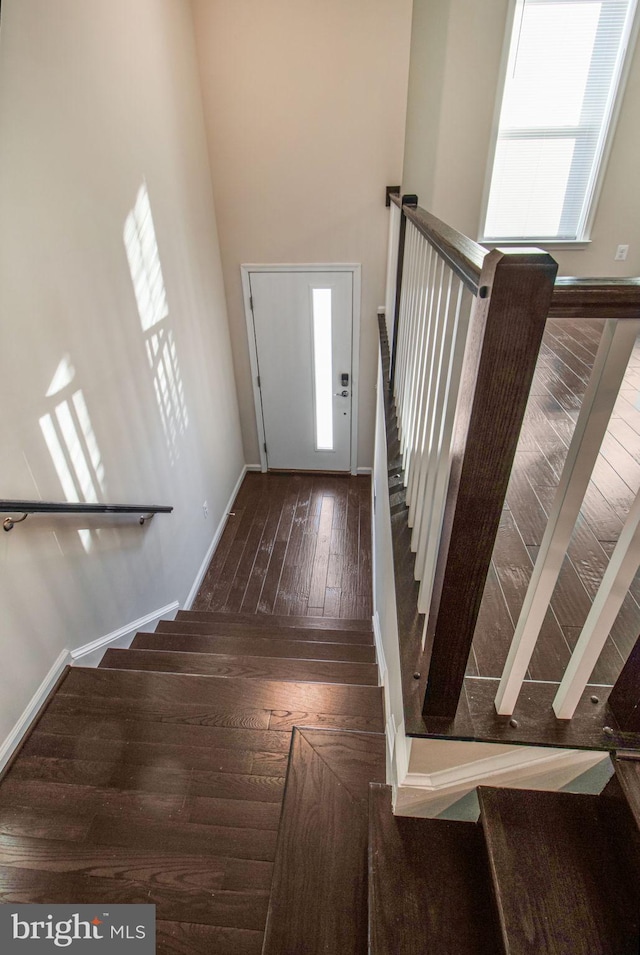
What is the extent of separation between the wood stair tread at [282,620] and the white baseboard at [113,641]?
22 centimetres

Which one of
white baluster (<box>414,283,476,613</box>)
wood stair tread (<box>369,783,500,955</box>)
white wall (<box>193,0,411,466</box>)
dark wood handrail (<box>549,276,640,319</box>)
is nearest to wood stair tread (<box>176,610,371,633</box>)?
wood stair tread (<box>369,783,500,955</box>)

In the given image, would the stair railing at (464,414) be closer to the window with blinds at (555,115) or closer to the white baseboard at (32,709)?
the white baseboard at (32,709)

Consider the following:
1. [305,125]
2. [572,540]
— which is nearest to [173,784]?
[572,540]

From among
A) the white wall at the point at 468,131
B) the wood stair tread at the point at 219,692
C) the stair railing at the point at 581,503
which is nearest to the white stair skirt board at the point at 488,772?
the stair railing at the point at 581,503

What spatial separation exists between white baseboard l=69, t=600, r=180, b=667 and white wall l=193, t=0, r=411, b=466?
2.92 metres

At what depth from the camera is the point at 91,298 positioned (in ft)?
7.52

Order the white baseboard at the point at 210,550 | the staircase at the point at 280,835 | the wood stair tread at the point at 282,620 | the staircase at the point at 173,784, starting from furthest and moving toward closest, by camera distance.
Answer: the white baseboard at the point at 210,550 → the wood stair tread at the point at 282,620 → the staircase at the point at 173,784 → the staircase at the point at 280,835

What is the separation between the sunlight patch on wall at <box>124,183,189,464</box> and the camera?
2.72 m

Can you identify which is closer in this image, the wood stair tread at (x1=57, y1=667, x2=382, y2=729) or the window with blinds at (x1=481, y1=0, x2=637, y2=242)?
the wood stair tread at (x1=57, y1=667, x2=382, y2=729)

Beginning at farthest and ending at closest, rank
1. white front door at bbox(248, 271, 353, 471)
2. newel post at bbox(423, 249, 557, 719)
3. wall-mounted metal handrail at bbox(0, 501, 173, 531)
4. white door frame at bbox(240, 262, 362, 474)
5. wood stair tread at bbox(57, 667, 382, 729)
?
1. white front door at bbox(248, 271, 353, 471)
2. white door frame at bbox(240, 262, 362, 474)
3. wood stair tread at bbox(57, 667, 382, 729)
4. wall-mounted metal handrail at bbox(0, 501, 173, 531)
5. newel post at bbox(423, 249, 557, 719)

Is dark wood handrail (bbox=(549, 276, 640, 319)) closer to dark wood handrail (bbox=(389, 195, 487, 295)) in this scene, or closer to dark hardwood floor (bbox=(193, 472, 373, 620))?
dark wood handrail (bbox=(389, 195, 487, 295))

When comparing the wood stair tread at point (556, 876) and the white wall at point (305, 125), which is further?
the white wall at point (305, 125)

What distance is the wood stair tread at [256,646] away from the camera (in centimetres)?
265

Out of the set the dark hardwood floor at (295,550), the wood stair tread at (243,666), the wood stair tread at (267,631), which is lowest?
Answer: the dark hardwood floor at (295,550)
